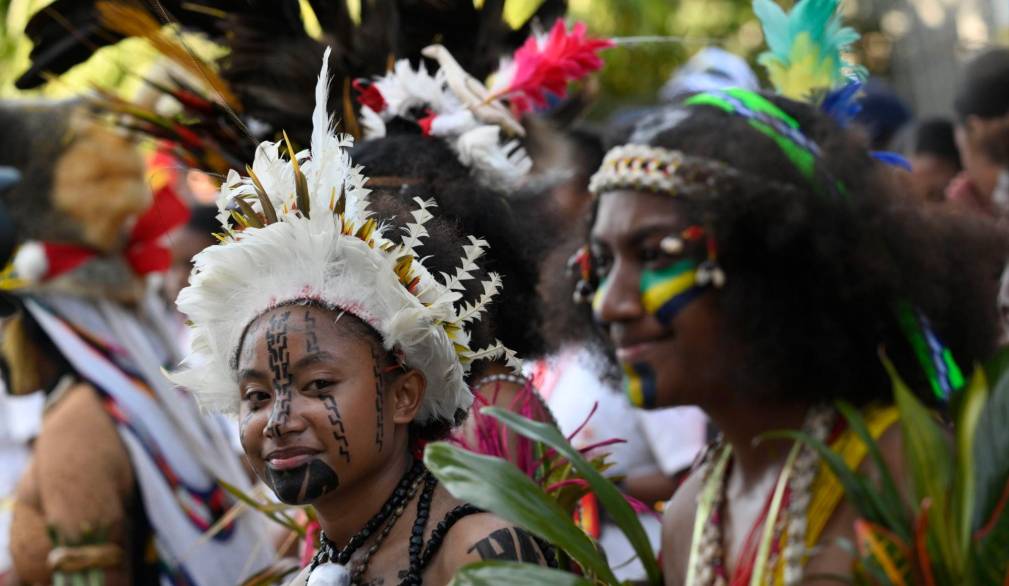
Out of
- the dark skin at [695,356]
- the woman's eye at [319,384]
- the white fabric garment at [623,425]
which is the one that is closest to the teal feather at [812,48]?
the dark skin at [695,356]

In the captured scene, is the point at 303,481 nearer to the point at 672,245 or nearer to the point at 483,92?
the point at 672,245

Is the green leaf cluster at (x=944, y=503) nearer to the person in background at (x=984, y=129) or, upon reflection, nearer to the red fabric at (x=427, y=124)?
the red fabric at (x=427, y=124)

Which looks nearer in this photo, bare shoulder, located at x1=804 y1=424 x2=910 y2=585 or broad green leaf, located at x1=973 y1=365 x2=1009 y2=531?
broad green leaf, located at x1=973 y1=365 x2=1009 y2=531

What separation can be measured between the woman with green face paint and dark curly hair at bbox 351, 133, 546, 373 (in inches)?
38.1

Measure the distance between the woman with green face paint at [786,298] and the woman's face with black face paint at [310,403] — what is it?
531 mm

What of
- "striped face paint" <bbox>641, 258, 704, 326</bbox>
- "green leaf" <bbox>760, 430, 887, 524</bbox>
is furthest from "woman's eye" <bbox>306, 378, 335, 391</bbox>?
"green leaf" <bbox>760, 430, 887, 524</bbox>

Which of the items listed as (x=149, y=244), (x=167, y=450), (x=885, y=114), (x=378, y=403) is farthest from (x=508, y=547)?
(x=885, y=114)

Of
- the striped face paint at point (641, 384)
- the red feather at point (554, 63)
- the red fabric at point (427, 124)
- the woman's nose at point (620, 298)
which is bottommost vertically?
the striped face paint at point (641, 384)

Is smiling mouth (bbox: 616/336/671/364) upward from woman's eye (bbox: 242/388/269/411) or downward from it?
upward

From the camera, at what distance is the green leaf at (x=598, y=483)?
2504mm

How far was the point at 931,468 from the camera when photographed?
7.53ft

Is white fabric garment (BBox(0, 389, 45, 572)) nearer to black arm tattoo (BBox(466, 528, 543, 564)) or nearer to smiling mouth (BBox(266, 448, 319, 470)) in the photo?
smiling mouth (BBox(266, 448, 319, 470))

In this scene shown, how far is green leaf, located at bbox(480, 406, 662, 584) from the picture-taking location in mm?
2504

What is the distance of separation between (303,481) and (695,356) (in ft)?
2.69
